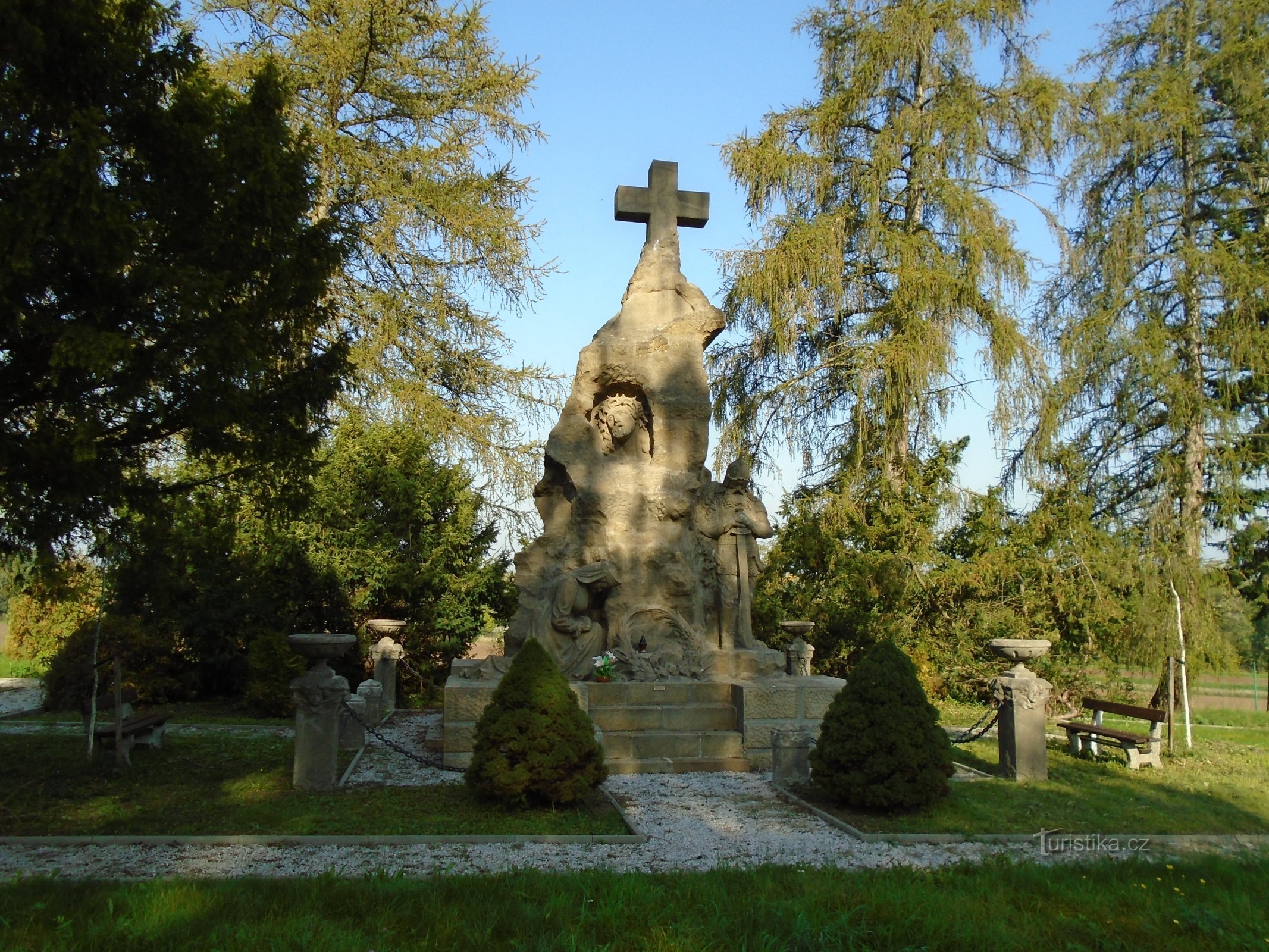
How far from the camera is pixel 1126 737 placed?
997 centimetres

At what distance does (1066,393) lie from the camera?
56.8 ft

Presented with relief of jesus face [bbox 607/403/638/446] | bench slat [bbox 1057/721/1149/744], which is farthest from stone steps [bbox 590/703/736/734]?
bench slat [bbox 1057/721/1149/744]

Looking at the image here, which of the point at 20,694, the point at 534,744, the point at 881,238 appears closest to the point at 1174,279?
the point at 881,238

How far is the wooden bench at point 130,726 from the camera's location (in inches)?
347

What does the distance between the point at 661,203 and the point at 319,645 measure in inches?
253

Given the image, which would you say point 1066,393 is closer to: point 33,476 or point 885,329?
point 885,329

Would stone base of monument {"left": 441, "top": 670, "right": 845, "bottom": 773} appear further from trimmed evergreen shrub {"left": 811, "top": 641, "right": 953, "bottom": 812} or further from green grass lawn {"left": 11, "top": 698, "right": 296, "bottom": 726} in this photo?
green grass lawn {"left": 11, "top": 698, "right": 296, "bottom": 726}

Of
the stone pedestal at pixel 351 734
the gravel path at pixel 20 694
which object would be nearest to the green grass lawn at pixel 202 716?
the gravel path at pixel 20 694

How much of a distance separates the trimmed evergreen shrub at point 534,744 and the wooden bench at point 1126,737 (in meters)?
5.78

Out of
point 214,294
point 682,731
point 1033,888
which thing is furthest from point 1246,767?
point 214,294

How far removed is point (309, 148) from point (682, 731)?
6.32 metres

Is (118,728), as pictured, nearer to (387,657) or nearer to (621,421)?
(387,657)

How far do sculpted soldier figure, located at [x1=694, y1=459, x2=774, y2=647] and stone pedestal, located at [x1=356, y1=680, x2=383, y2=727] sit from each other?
14.5 ft

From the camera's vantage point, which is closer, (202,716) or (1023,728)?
(1023,728)
